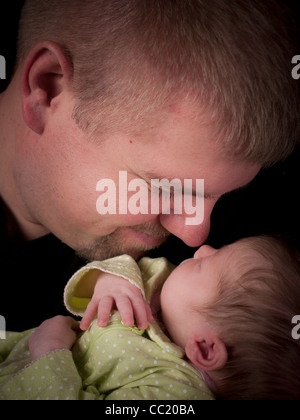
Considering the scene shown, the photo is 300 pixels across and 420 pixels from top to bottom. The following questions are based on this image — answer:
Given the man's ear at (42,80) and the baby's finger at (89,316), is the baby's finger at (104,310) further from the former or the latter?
the man's ear at (42,80)

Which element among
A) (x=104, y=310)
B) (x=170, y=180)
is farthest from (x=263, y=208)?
(x=104, y=310)

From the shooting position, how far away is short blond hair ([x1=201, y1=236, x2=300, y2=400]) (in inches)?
30.2

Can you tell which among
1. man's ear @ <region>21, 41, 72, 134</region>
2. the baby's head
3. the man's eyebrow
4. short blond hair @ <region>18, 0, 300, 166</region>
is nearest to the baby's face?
the baby's head

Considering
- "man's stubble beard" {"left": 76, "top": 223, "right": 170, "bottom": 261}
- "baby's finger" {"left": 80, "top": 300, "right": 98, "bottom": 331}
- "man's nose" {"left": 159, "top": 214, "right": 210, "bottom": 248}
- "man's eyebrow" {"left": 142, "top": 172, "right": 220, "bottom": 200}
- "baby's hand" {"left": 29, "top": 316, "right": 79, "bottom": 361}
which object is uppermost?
"man's eyebrow" {"left": 142, "top": 172, "right": 220, "bottom": 200}

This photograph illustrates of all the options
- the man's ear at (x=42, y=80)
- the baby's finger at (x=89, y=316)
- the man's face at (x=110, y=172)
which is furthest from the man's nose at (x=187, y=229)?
the man's ear at (x=42, y=80)

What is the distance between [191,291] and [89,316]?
8.2 inches

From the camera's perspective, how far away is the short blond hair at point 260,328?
77 centimetres

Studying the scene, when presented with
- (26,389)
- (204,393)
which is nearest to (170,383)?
(204,393)

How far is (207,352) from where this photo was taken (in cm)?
84

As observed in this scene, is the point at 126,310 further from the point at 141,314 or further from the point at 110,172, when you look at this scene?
the point at 110,172

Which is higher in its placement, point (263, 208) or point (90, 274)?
point (263, 208)

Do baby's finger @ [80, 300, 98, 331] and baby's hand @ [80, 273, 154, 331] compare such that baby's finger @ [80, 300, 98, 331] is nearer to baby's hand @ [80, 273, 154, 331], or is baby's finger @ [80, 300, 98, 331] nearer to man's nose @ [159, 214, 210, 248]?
baby's hand @ [80, 273, 154, 331]

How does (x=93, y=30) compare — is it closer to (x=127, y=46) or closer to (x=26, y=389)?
(x=127, y=46)

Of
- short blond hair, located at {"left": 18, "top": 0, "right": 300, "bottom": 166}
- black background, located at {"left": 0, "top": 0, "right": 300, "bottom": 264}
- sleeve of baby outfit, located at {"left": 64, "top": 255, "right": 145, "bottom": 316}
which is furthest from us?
black background, located at {"left": 0, "top": 0, "right": 300, "bottom": 264}
